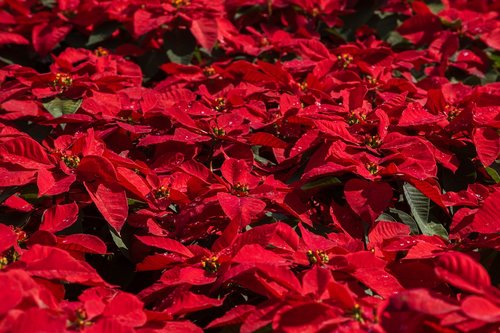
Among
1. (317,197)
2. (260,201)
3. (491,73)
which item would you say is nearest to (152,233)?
(260,201)

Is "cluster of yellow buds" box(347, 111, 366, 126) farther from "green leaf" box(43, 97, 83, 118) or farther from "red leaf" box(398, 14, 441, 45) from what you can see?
"red leaf" box(398, 14, 441, 45)

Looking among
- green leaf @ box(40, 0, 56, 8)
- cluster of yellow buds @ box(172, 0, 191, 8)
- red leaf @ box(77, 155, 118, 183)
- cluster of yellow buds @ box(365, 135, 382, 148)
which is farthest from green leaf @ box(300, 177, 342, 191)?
green leaf @ box(40, 0, 56, 8)

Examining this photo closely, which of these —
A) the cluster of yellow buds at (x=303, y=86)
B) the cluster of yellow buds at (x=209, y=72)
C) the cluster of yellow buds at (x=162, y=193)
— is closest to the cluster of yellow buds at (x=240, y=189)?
the cluster of yellow buds at (x=162, y=193)

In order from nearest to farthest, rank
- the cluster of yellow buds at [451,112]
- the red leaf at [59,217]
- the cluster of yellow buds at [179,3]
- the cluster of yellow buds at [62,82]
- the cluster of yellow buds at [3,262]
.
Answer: the cluster of yellow buds at [3,262], the red leaf at [59,217], the cluster of yellow buds at [451,112], the cluster of yellow buds at [62,82], the cluster of yellow buds at [179,3]

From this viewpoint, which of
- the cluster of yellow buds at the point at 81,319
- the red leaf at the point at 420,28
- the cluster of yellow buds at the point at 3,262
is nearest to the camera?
the cluster of yellow buds at the point at 81,319

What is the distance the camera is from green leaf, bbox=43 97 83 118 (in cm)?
159

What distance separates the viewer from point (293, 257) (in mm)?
1146

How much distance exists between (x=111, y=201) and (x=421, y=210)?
0.53m

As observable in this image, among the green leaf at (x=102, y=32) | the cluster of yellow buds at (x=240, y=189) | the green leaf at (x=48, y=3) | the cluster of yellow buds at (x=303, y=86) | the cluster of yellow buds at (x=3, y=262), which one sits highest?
the cluster of yellow buds at (x=3, y=262)

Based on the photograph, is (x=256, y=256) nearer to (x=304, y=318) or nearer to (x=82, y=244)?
(x=304, y=318)

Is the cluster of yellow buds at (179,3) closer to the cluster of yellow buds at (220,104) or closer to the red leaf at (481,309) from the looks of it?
the cluster of yellow buds at (220,104)

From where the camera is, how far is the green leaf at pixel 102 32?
209 cm

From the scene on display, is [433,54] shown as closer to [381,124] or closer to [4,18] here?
[381,124]

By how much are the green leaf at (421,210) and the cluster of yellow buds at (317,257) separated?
238 mm
